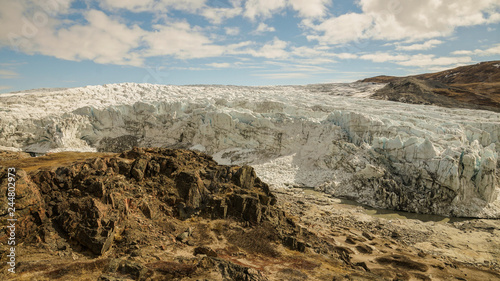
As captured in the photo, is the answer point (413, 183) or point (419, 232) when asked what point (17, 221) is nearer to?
point (419, 232)

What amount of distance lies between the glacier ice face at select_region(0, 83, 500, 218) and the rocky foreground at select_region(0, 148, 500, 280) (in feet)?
10.7

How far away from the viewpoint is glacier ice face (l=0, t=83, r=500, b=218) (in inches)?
758

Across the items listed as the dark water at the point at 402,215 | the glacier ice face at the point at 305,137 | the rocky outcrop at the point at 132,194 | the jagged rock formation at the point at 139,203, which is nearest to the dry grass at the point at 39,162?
the rocky outcrop at the point at 132,194

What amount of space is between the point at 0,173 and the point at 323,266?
11.3 m

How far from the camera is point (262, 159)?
28203 millimetres

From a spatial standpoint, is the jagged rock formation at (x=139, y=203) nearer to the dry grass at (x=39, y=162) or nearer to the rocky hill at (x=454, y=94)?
the dry grass at (x=39, y=162)

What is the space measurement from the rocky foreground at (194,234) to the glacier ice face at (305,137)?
3272mm

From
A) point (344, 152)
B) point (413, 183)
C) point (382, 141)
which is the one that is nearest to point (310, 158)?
point (344, 152)

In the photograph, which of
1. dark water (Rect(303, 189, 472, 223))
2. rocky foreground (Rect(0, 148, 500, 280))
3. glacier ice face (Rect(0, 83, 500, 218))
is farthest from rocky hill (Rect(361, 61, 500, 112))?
rocky foreground (Rect(0, 148, 500, 280))

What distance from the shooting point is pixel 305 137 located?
28469 millimetres

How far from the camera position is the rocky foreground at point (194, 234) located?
816cm

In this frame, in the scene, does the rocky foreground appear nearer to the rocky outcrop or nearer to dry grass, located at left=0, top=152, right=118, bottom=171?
the rocky outcrop

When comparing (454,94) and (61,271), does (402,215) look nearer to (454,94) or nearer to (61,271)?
(61,271)

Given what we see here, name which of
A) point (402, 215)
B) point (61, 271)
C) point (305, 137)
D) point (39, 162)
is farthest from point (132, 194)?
point (305, 137)
